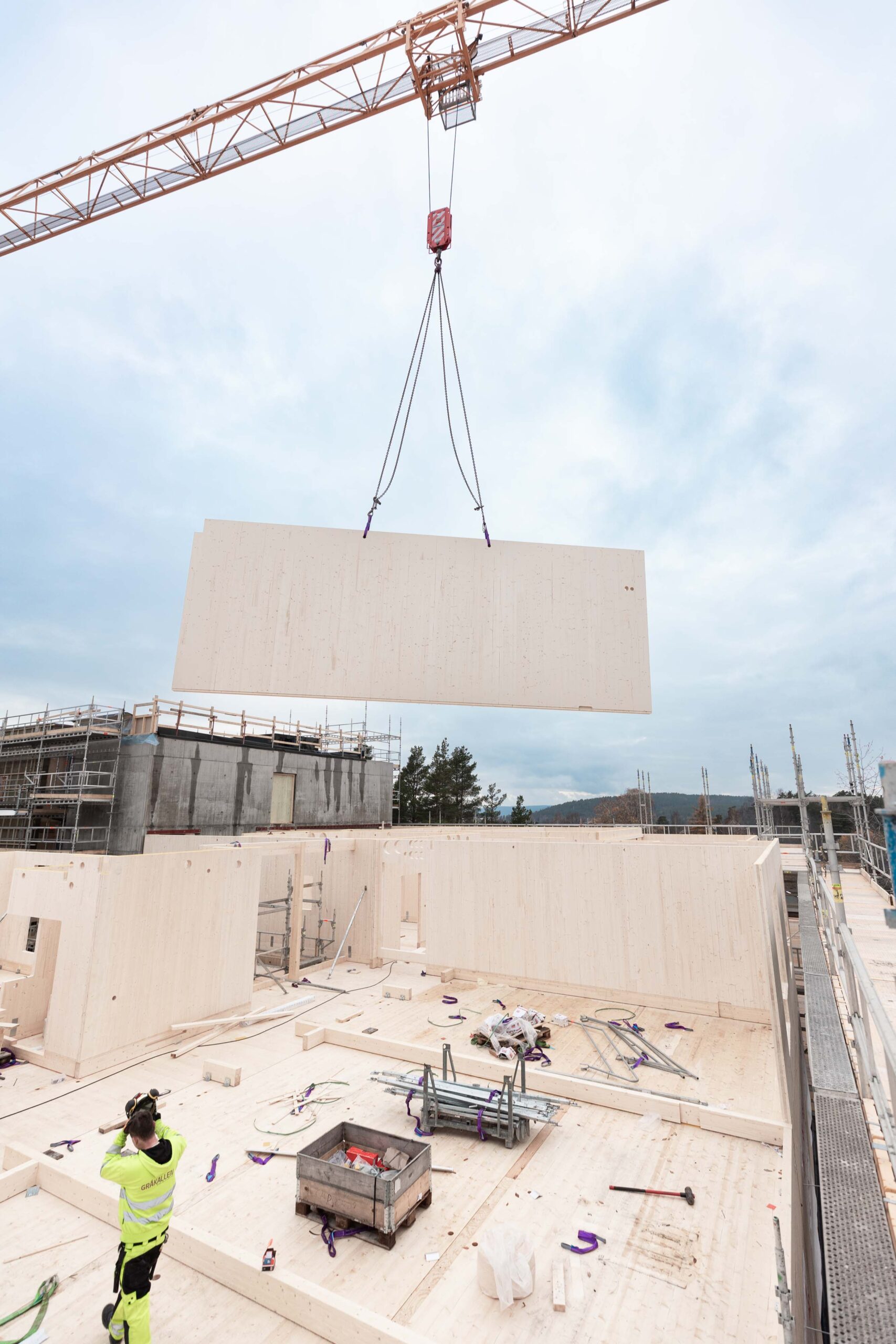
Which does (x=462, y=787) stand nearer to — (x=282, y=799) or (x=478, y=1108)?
(x=282, y=799)

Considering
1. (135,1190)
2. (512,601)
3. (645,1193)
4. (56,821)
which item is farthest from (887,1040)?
(56,821)

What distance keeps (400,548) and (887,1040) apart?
7.99 m

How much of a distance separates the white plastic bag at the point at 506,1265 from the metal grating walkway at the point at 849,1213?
1690mm

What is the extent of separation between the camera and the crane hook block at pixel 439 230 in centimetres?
1197

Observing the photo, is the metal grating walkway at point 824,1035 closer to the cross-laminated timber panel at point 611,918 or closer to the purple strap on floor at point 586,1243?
the cross-laminated timber panel at point 611,918

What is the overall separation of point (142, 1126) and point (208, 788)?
2016 cm

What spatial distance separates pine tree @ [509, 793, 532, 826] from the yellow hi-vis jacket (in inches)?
2006

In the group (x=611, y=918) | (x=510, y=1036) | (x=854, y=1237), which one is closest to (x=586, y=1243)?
(x=854, y=1237)

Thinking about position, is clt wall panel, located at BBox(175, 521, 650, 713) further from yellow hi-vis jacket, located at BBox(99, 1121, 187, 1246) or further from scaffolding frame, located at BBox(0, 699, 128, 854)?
scaffolding frame, located at BBox(0, 699, 128, 854)

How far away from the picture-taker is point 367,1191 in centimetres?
443

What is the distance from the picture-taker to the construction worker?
346 centimetres

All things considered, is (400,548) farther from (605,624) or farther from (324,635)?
(605,624)

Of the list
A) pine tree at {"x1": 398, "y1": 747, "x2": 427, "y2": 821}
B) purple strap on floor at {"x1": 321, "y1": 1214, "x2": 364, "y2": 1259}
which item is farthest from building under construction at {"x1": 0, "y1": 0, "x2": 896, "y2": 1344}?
pine tree at {"x1": 398, "y1": 747, "x2": 427, "y2": 821}

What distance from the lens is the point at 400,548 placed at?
966 centimetres
